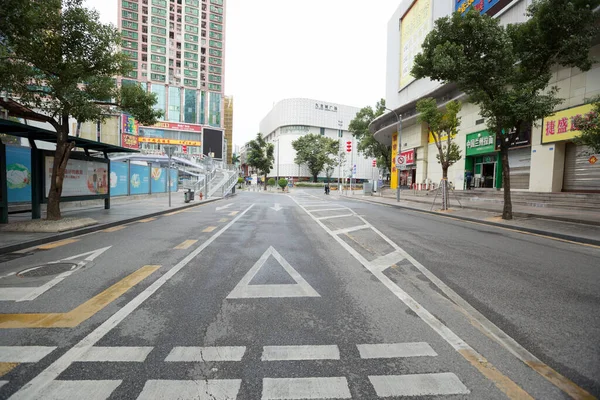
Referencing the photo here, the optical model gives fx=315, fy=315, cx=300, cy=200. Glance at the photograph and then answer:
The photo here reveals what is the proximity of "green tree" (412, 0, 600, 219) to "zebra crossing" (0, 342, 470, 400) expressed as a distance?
1275 cm

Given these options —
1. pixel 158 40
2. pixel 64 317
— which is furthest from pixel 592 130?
pixel 158 40

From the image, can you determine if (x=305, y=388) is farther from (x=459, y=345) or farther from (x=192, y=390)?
(x=459, y=345)

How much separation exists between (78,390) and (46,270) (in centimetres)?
393

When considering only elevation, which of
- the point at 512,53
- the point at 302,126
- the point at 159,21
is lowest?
the point at 512,53

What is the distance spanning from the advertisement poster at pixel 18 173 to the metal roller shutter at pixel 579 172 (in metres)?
26.9

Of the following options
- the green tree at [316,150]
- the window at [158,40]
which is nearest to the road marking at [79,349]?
the green tree at [316,150]

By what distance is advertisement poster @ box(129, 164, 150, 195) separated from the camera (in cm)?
2051

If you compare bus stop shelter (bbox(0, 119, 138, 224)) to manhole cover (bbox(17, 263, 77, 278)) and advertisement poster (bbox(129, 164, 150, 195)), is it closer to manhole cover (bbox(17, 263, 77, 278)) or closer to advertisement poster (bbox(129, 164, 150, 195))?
manhole cover (bbox(17, 263, 77, 278))

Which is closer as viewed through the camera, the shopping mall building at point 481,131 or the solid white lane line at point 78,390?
the solid white lane line at point 78,390

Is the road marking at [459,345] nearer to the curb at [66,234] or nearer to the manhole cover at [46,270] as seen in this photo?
the manhole cover at [46,270]

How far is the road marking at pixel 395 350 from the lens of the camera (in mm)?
2652

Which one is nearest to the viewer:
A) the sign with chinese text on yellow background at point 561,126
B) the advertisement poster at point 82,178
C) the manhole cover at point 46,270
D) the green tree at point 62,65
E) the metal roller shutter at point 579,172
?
the manhole cover at point 46,270

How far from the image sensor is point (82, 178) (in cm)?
1224

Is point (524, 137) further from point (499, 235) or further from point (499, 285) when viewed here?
point (499, 285)
